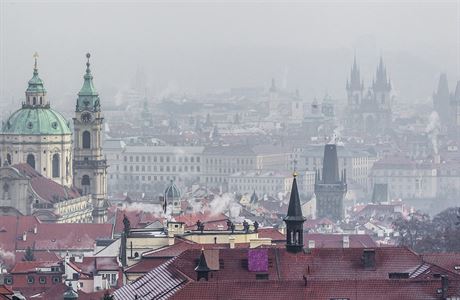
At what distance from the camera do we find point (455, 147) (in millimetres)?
192250

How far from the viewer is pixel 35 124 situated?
11350 cm

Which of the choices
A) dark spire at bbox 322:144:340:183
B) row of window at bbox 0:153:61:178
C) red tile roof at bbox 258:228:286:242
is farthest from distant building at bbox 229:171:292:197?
red tile roof at bbox 258:228:286:242

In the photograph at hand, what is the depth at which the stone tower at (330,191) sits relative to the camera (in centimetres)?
12292

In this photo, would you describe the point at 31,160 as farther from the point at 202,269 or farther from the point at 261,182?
the point at 202,269

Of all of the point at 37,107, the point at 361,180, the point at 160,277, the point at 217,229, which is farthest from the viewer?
the point at 361,180

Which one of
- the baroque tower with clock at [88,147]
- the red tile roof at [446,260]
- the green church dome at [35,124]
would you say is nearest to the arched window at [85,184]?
→ the baroque tower with clock at [88,147]

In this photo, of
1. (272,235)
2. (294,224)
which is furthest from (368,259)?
(272,235)

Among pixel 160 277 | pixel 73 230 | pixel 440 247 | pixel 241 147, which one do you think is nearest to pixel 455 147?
pixel 241 147

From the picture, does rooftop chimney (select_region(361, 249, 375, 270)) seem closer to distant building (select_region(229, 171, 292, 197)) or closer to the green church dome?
the green church dome

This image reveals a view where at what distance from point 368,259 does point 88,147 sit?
65.7 metres

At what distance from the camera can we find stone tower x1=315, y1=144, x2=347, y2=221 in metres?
123

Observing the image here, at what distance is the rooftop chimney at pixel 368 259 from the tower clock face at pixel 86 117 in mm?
65178

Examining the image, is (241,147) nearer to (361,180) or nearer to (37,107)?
(361,180)

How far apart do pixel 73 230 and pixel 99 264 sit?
72.3ft
